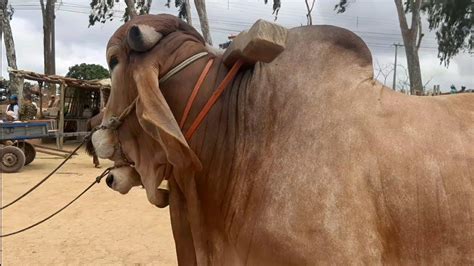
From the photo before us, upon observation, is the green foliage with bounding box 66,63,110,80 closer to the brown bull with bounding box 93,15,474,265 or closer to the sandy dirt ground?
the sandy dirt ground

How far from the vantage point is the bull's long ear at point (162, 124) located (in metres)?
1.78

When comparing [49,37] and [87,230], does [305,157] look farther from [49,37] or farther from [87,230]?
[49,37]

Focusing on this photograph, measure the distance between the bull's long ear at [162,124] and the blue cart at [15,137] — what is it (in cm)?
1215

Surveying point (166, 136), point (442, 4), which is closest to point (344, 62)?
point (166, 136)

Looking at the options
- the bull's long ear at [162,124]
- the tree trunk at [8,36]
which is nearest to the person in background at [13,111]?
the tree trunk at [8,36]

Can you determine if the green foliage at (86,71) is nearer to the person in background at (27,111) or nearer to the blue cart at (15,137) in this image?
the person in background at (27,111)

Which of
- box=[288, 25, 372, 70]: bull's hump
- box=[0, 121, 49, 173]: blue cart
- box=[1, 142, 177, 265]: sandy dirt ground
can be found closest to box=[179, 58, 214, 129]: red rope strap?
box=[288, 25, 372, 70]: bull's hump

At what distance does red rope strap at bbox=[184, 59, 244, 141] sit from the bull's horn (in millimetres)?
371

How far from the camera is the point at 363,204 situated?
1503 millimetres

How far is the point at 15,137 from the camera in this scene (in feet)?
42.5

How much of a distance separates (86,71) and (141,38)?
35167mm

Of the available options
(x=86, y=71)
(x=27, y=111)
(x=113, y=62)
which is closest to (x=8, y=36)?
(x=27, y=111)

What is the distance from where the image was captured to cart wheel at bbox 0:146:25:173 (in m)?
13.0

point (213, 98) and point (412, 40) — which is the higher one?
point (213, 98)
